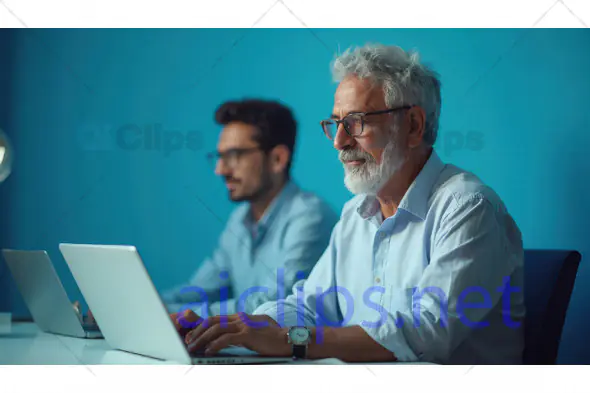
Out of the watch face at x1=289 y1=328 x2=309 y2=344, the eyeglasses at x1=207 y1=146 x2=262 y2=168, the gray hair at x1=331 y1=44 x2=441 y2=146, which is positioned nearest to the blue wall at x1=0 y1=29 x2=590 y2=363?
the eyeglasses at x1=207 y1=146 x2=262 y2=168

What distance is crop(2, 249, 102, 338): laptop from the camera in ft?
4.80

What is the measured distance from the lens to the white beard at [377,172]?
1843mm

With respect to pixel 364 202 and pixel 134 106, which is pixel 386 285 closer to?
pixel 364 202

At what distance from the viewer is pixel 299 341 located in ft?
4.07

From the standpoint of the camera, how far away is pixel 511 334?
1640mm

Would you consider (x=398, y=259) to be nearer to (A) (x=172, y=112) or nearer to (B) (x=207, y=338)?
(B) (x=207, y=338)

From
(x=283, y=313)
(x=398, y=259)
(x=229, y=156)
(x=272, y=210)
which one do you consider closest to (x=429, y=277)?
(x=398, y=259)

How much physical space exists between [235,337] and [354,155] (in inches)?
31.3

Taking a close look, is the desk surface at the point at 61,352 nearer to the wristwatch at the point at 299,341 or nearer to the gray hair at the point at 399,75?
the wristwatch at the point at 299,341

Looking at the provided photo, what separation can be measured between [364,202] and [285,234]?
0.43 metres

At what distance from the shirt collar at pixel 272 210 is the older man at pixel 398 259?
0.37 metres

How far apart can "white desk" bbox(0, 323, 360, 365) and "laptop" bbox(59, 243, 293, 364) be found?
0.02m
